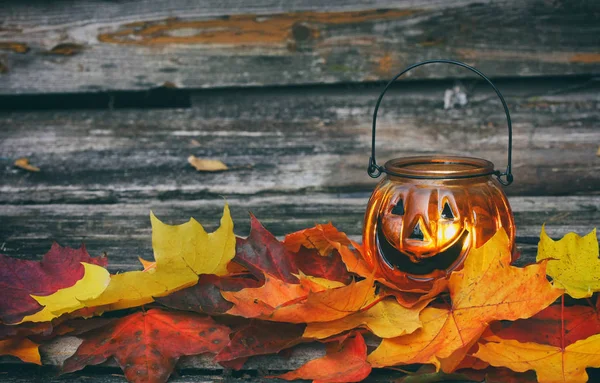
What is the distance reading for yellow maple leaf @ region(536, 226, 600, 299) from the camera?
2.30 feet

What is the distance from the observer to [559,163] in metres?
1.36

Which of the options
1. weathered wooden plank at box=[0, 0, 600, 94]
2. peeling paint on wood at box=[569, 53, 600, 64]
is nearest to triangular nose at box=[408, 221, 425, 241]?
weathered wooden plank at box=[0, 0, 600, 94]

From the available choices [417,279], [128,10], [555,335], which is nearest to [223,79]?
[128,10]

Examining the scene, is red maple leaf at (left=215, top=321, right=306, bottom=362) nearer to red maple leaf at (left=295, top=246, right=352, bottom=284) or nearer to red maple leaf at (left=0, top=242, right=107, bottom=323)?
red maple leaf at (left=295, top=246, right=352, bottom=284)

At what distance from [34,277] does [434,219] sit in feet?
1.82

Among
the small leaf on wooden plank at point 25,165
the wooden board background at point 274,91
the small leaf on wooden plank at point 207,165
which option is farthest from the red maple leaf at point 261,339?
the small leaf on wooden plank at point 25,165

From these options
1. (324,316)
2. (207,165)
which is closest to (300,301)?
(324,316)

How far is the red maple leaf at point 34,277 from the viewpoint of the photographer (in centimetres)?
77

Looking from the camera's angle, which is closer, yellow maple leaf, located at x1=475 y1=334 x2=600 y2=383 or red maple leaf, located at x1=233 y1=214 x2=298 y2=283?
yellow maple leaf, located at x1=475 y1=334 x2=600 y2=383

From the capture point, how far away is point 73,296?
72 cm

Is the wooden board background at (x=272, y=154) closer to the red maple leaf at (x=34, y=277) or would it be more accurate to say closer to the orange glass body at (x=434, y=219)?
the red maple leaf at (x=34, y=277)

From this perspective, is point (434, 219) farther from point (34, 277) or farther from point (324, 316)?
point (34, 277)

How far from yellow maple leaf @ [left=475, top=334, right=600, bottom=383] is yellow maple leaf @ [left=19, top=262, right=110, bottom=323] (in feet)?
1.49

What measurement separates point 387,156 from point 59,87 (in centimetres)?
92
